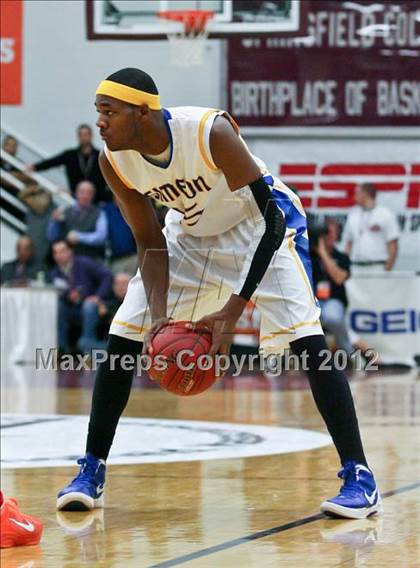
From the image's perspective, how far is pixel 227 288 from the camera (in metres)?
5.69

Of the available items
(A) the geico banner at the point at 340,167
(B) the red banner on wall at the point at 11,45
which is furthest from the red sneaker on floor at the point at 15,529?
(A) the geico banner at the point at 340,167

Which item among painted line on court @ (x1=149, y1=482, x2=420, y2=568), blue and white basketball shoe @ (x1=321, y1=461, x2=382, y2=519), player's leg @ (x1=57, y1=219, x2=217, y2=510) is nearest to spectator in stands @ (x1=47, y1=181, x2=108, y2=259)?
player's leg @ (x1=57, y1=219, x2=217, y2=510)

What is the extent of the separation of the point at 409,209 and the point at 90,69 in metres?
4.42

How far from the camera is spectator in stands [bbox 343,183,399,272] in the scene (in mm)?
14797

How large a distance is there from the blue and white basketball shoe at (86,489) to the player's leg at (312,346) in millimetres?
875

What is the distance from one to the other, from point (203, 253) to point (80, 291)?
9211 mm

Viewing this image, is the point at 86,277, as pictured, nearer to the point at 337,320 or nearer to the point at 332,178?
the point at 337,320

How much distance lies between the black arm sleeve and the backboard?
5.81 m

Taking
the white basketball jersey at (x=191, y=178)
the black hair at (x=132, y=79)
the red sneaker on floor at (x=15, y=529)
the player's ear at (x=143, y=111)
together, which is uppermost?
the black hair at (x=132, y=79)

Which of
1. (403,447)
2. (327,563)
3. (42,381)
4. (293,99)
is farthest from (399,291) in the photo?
(327,563)

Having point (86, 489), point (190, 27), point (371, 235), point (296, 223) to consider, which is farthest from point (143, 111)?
point (371, 235)

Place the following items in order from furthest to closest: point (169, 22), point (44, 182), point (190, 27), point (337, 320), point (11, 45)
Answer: point (44, 182)
point (337, 320)
point (11, 45)
point (169, 22)
point (190, 27)

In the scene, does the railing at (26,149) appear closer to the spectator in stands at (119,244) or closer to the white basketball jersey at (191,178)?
the spectator in stands at (119,244)

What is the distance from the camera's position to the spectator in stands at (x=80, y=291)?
1456 centimetres
